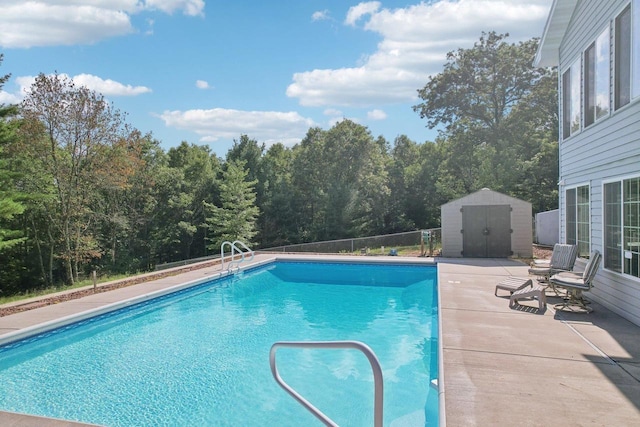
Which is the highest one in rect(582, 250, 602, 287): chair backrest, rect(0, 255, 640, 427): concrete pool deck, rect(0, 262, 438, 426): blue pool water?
rect(582, 250, 602, 287): chair backrest

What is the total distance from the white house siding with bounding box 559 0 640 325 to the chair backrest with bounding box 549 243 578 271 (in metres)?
0.17

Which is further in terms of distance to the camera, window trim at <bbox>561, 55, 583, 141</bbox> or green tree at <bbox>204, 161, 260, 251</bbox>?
green tree at <bbox>204, 161, 260, 251</bbox>

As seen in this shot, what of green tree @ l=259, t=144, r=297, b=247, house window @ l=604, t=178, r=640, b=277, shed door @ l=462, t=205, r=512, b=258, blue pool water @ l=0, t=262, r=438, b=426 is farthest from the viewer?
green tree @ l=259, t=144, r=297, b=247

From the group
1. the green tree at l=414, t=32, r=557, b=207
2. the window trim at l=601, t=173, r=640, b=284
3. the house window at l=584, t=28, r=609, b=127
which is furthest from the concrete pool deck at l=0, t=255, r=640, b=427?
the green tree at l=414, t=32, r=557, b=207

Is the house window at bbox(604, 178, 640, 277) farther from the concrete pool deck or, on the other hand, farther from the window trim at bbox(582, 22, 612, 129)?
the window trim at bbox(582, 22, 612, 129)

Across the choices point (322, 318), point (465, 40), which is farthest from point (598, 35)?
point (465, 40)

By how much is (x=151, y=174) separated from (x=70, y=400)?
19.8m

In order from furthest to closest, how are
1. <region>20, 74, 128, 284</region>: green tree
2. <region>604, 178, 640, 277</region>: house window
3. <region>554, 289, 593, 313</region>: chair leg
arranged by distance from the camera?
<region>20, 74, 128, 284</region>: green tree, <region>554, 289, 593, 313</region>: chair leg, <region>604, 178, 640, 277</region>: house window

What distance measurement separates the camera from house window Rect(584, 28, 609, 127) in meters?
6.21

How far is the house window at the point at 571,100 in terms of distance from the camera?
755 centimetres

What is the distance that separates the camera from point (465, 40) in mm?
23703

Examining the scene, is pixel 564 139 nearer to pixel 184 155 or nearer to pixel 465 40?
pixel 465 40

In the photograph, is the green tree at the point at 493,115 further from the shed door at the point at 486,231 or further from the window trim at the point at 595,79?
the window trim at the point at 595,79

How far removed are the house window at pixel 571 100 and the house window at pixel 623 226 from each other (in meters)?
2.08
